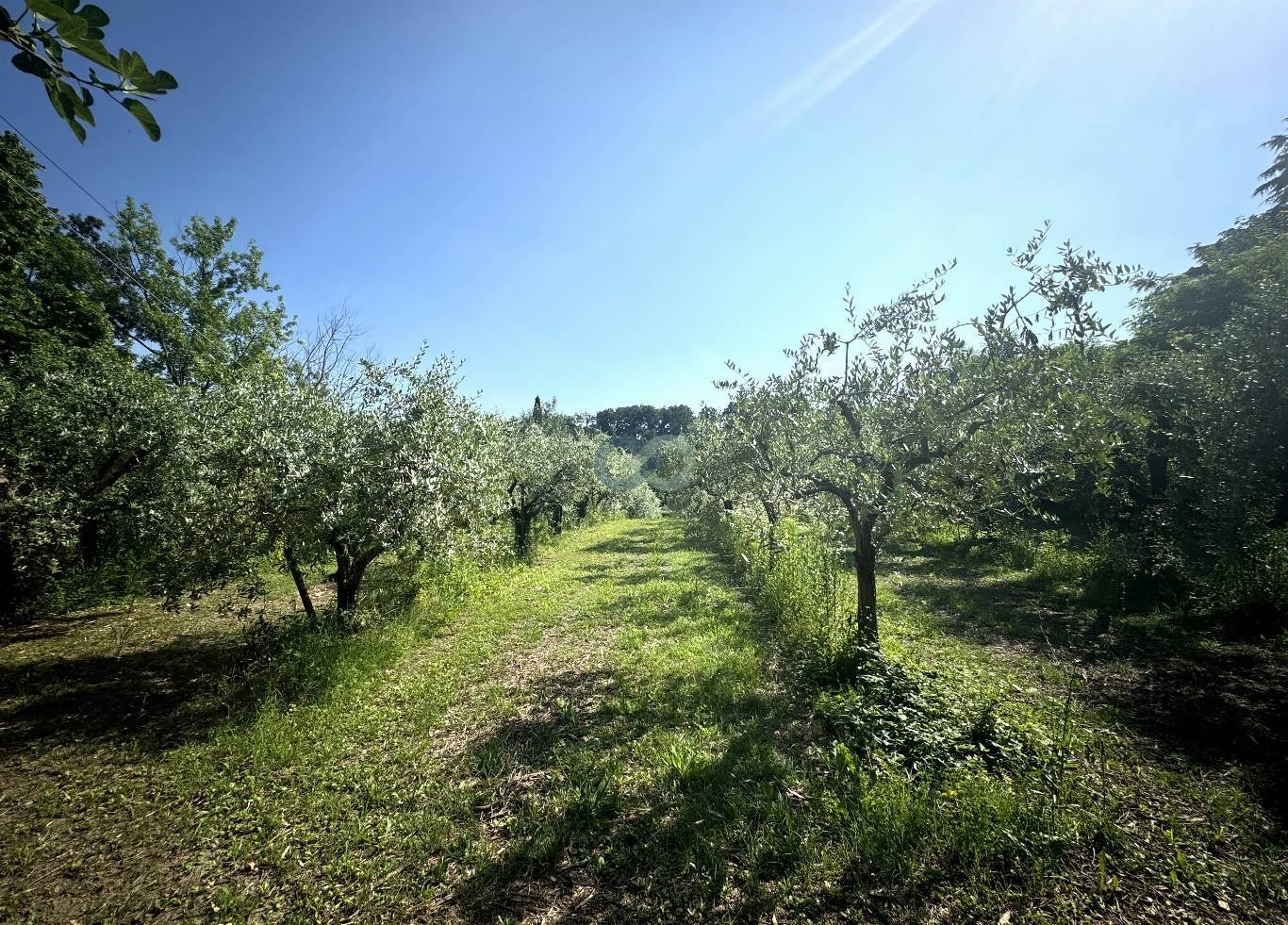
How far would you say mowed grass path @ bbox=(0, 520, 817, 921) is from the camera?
433 centimetres

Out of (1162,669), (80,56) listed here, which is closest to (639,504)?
(1162,669)

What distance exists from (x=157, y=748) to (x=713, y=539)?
2248 cm

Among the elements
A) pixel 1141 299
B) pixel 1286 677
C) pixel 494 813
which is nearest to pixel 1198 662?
pixel 1286 677

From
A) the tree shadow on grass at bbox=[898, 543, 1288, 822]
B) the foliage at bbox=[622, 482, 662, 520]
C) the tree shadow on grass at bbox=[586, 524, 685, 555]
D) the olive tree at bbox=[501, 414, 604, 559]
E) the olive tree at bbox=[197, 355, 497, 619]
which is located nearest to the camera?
the tree shadow on grass at bbox=[898, 543, 1288, 822]

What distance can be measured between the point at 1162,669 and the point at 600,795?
11.4m

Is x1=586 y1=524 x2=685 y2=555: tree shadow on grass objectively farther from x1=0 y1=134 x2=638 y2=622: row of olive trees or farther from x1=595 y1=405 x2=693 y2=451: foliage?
x1=595 y1=405 x2=693 y2=451: foliage

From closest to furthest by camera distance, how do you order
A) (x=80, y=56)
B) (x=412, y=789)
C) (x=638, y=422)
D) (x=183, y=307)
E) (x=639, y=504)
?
(x=80, y=56)
(x=412, y=789)
(x=183, y=307)
(x=639, y=504)
(x=638, y=422)

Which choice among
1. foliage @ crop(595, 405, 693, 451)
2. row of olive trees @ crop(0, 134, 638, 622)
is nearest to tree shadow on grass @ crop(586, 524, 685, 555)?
row of olive trees @ crop(0, 134, 638, 622)

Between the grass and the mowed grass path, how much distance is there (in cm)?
3

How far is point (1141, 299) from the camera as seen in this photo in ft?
80.8

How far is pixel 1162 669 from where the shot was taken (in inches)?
356

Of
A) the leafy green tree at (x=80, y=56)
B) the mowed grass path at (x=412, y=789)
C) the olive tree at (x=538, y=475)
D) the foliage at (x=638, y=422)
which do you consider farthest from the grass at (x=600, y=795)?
the foliage at (x=638, y=422)

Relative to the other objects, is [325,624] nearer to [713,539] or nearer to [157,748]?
[157,748]

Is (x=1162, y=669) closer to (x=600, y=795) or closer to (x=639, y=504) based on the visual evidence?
(x=600, y=795)
